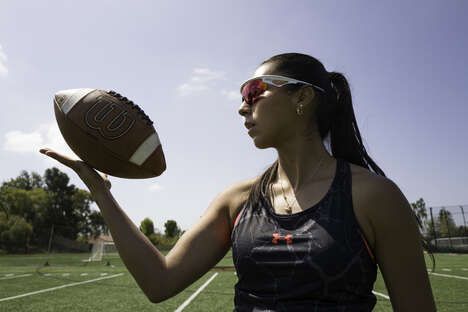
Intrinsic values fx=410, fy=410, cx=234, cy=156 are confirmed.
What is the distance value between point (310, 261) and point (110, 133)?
3.86 ft

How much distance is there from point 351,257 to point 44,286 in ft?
33.3

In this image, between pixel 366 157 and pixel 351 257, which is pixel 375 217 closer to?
pixel 351 257

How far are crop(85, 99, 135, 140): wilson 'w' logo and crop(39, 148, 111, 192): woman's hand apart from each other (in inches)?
11.9

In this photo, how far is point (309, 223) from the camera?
1454mm

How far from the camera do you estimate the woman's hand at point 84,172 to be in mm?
1681

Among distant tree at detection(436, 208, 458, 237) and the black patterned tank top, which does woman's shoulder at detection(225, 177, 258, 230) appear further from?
distant tree at detection(436, 208, 458, 237)

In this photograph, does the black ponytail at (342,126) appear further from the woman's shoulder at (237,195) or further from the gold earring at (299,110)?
the woman's shoulder at (237,195)

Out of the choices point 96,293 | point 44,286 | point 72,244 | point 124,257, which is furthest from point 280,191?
point 72,244

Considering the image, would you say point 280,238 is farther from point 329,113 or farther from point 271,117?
point 329,113

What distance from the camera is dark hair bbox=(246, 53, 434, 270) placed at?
1.77 m

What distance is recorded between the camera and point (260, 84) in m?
1.76

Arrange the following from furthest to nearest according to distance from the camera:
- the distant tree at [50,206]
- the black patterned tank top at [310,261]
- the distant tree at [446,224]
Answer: the distant tree at [50,206] → the distant tree at [446,224] → the black patterned tank top at [310,261]

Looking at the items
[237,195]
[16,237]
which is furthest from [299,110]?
[16,237]

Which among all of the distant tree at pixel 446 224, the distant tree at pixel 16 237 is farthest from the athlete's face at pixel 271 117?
the distant tree at pixel 16 237
